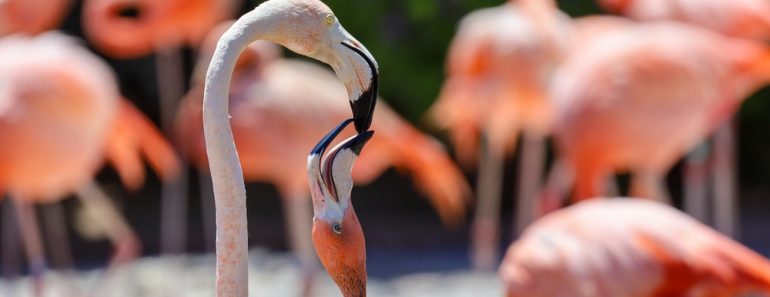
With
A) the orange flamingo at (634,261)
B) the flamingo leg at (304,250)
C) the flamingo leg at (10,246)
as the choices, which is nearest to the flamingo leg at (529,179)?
the flamingo leg at (304,250)

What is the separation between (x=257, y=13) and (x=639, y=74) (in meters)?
2.77

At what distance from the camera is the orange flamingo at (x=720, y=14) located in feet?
16.5

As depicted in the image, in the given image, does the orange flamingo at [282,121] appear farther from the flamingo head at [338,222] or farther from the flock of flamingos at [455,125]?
the flamingo head at [338,222]

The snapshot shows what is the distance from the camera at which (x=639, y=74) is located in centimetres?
428

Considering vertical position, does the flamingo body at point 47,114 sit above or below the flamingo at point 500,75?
above

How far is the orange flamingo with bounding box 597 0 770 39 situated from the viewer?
5.03 m

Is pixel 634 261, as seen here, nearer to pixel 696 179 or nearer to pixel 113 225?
pixel 113 225

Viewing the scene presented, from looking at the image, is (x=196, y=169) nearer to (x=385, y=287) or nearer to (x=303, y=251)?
(x=385, y=287)

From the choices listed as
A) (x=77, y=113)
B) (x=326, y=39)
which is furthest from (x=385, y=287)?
(x=326, y=39)

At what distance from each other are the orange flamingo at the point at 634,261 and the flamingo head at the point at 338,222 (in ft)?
4.11

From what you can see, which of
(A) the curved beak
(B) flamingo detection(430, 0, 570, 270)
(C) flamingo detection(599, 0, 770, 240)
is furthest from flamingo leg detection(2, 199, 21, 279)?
(A) the curved beak

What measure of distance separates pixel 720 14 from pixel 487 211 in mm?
1693

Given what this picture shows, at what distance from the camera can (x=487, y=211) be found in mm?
6402

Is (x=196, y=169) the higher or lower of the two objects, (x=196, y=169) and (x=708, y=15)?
the lower
